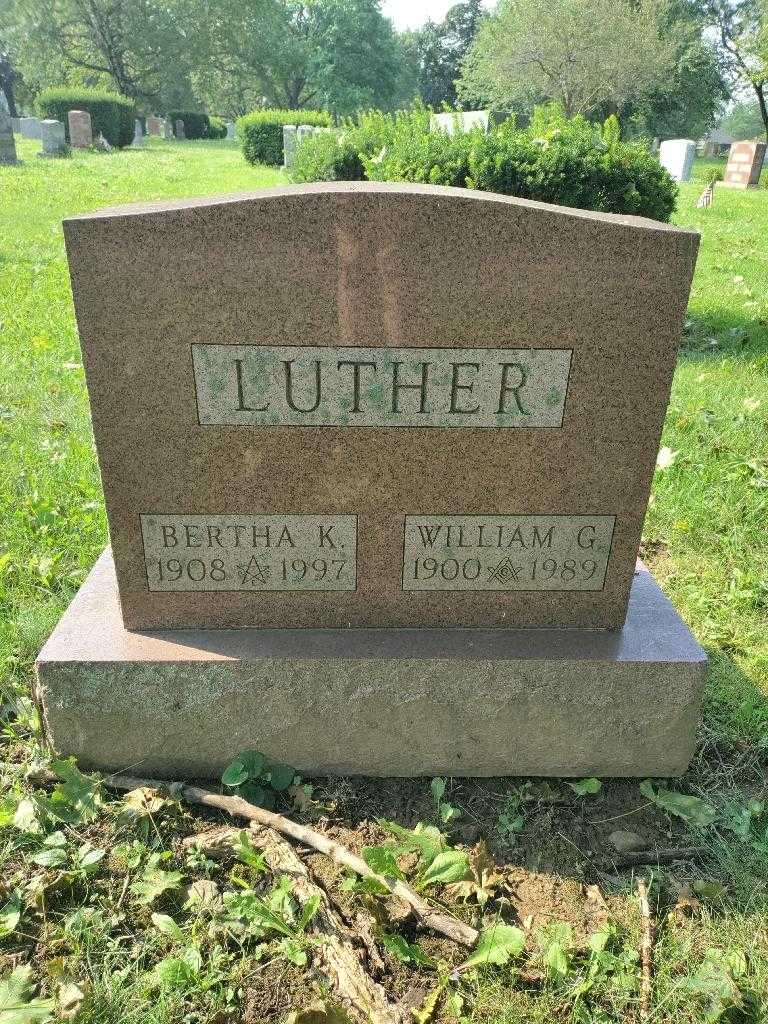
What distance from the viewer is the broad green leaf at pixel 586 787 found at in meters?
2.23

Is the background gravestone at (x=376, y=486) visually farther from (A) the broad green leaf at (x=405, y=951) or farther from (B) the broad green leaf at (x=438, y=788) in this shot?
(A) the broad green leaf at (x=405, y=951)

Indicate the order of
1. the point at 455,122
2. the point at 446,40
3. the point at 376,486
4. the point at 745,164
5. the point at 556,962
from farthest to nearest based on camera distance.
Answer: the point at 446,40 → the point at 745,164 → the point at 455,122 → the point at 376,486 → the point at 556,962

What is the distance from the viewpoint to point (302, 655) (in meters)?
2.12

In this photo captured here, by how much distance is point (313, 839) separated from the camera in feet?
6.59

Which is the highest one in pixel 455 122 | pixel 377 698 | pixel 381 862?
pixel 455 122

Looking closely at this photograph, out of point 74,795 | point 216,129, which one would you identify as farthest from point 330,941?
point 216,129

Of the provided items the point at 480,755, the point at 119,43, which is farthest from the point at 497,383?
the point at 119,43

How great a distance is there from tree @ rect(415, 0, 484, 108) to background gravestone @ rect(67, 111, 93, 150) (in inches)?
1764

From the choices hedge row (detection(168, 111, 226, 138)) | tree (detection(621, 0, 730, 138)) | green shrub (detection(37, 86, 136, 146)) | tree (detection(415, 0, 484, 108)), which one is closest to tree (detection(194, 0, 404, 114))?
hedge row (detection(168, 111, 226, 138))

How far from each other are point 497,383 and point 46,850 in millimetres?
1610

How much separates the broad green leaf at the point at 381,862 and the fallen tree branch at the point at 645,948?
1.88 ft

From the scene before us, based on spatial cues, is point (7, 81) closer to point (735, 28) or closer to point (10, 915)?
point (735, 28)

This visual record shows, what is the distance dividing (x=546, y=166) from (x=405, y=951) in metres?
4.94

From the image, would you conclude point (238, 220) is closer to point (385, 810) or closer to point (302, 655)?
point (302, 655)
